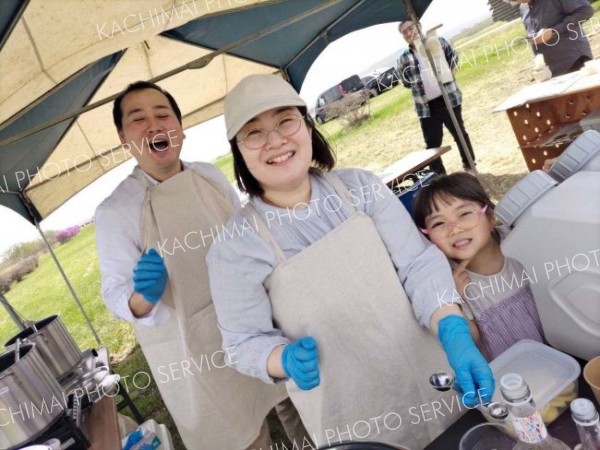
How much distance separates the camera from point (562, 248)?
2.58ft

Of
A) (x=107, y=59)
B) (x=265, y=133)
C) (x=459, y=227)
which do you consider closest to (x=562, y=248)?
(x=459, y=227)

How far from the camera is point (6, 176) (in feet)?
9.71

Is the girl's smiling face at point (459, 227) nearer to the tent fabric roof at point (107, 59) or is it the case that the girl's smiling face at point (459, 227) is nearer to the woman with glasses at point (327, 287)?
the woman with glasses at point (327, 287)

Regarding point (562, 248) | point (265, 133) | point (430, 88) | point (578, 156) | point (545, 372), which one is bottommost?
point (545, 372)

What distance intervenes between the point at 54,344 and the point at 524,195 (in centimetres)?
198

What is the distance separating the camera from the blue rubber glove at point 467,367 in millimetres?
806

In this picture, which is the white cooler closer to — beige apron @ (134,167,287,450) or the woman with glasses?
the woman with glasses

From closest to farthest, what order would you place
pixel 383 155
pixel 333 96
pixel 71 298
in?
pixel 383 155, pixel 71 298, pixel 333 96

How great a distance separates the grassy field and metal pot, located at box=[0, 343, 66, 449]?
1587 millimetres

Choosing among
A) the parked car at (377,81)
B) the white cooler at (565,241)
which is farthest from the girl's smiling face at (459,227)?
the parked car at (377,81)

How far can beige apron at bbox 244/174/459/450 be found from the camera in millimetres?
1020

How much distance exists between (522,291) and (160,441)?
1.37m

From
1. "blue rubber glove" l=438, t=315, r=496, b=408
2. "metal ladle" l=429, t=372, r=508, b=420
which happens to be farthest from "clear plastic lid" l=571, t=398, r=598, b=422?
"blue rubber glove" l=438, t=315, r=496, b=408

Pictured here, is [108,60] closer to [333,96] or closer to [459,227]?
[459,227]
